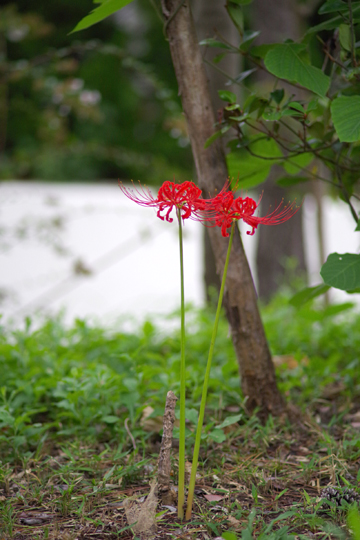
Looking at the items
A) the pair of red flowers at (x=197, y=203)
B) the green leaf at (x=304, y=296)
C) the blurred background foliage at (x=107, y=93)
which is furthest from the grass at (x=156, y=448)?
the blurred background foliage at (x=107, y=93)

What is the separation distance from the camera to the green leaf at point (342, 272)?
1.29 m

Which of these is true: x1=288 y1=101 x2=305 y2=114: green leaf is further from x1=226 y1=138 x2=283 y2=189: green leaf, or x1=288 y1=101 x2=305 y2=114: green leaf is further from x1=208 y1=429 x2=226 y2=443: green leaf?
x1=208 y1=429 x2=226 y2=443: green leaf

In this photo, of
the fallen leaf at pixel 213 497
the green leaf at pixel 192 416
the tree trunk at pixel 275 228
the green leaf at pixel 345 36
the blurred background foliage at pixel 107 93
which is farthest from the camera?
the blurred background foliage at pixel 107 93

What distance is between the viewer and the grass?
1.13m

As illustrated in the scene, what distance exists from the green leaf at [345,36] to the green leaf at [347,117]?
0.71ft

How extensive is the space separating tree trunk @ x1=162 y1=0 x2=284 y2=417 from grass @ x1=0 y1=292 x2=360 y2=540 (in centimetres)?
12

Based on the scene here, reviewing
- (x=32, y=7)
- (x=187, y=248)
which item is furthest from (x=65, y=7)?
(x=187, y=248)

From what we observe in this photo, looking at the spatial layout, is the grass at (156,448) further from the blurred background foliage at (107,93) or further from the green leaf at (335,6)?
the blurred background foliage at (107,93)

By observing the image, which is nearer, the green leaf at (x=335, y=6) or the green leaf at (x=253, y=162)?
the green leaf at (x=335, y=6)

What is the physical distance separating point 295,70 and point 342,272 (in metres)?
0.57

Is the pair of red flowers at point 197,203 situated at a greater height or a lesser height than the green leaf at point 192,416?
greater

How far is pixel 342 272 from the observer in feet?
4.34

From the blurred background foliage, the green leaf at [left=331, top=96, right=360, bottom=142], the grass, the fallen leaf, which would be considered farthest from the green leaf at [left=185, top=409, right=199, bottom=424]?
the blurred background foliage

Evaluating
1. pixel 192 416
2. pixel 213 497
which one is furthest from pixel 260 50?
pixel 213 497
